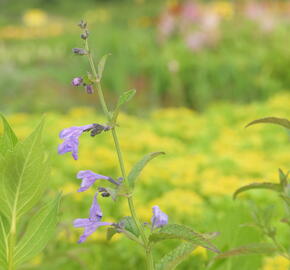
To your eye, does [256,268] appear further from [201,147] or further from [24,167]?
[201,147]

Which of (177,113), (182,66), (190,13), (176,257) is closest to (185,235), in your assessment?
(176,257)

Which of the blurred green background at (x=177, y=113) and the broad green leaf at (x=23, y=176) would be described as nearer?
the broad green leaf at (x=23, y=176)

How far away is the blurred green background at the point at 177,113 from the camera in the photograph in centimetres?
205

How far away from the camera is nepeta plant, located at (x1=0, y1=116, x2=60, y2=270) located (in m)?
0.89

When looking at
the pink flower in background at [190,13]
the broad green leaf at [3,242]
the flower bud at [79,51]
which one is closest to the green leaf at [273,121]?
the flower bud at [79,51]

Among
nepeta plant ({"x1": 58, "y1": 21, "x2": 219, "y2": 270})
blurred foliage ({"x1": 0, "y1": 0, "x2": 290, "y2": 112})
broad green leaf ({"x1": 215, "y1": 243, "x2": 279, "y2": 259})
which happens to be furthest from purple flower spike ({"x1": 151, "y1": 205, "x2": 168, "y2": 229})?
blurred foliage ({"x1": 0, "y1": 0, "x2": 290, "y2": 112})

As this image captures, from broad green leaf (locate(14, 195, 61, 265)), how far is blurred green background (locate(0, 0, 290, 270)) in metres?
0.11

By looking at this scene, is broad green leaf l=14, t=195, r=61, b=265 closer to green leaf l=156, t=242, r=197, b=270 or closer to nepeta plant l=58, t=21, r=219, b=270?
nepeta plant l=58, t=21, r=219, b=270

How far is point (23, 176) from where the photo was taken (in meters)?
0.90

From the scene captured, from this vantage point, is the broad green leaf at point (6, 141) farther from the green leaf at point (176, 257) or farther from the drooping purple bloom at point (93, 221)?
the green leaf at point (176, 257)

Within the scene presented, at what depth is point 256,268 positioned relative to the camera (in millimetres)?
1431

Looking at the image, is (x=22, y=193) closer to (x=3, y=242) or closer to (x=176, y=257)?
(x=3, y=242)

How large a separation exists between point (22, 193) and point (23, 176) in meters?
0.03

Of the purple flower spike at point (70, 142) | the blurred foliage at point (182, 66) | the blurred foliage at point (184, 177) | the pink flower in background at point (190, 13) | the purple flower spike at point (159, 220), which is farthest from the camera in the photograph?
the pink flower in background at point (190, 13)
